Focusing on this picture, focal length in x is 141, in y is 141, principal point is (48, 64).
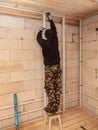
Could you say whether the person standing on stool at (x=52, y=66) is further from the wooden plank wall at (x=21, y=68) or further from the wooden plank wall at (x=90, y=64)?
the wooden plank wall at (x=90, y=64)

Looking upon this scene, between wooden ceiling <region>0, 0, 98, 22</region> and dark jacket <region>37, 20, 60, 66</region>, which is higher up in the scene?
wooden ceiling <region>0, 0, 98, 22</region>

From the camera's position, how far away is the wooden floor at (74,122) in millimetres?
2562

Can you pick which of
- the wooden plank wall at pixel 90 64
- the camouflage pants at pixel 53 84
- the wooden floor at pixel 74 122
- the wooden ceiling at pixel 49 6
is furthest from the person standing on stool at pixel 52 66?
the wooden plank wall at pixel 90 64

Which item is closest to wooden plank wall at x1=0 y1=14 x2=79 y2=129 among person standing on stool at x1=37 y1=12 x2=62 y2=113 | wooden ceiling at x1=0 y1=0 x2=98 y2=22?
wooden ceiling at x1=0 y1=0 x2=98 y2=22

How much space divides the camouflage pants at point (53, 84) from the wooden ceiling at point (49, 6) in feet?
3.37

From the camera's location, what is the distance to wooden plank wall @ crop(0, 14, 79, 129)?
2.49m

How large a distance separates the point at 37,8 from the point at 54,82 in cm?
135

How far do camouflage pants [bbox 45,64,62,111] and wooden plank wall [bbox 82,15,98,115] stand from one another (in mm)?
890

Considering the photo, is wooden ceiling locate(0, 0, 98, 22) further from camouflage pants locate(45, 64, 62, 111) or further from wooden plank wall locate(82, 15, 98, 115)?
camouflage pants locate(45, 64, 62, 111)

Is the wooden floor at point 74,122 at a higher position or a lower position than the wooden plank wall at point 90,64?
lower

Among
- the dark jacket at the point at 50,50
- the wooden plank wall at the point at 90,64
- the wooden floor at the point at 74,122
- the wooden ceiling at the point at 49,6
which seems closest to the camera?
the wooden ceiling at the point at 49,6

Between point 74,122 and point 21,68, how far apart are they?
146 centimetres

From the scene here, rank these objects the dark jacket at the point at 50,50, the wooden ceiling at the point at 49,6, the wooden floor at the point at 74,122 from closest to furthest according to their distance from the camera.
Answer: the wooden ceiling at the point at 49,6 < the dark jacket at the point at 50,50 < the wooden floor at the point at 74,122

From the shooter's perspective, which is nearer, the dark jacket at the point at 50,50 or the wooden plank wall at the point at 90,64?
the dark jacket at the point at 50,50
